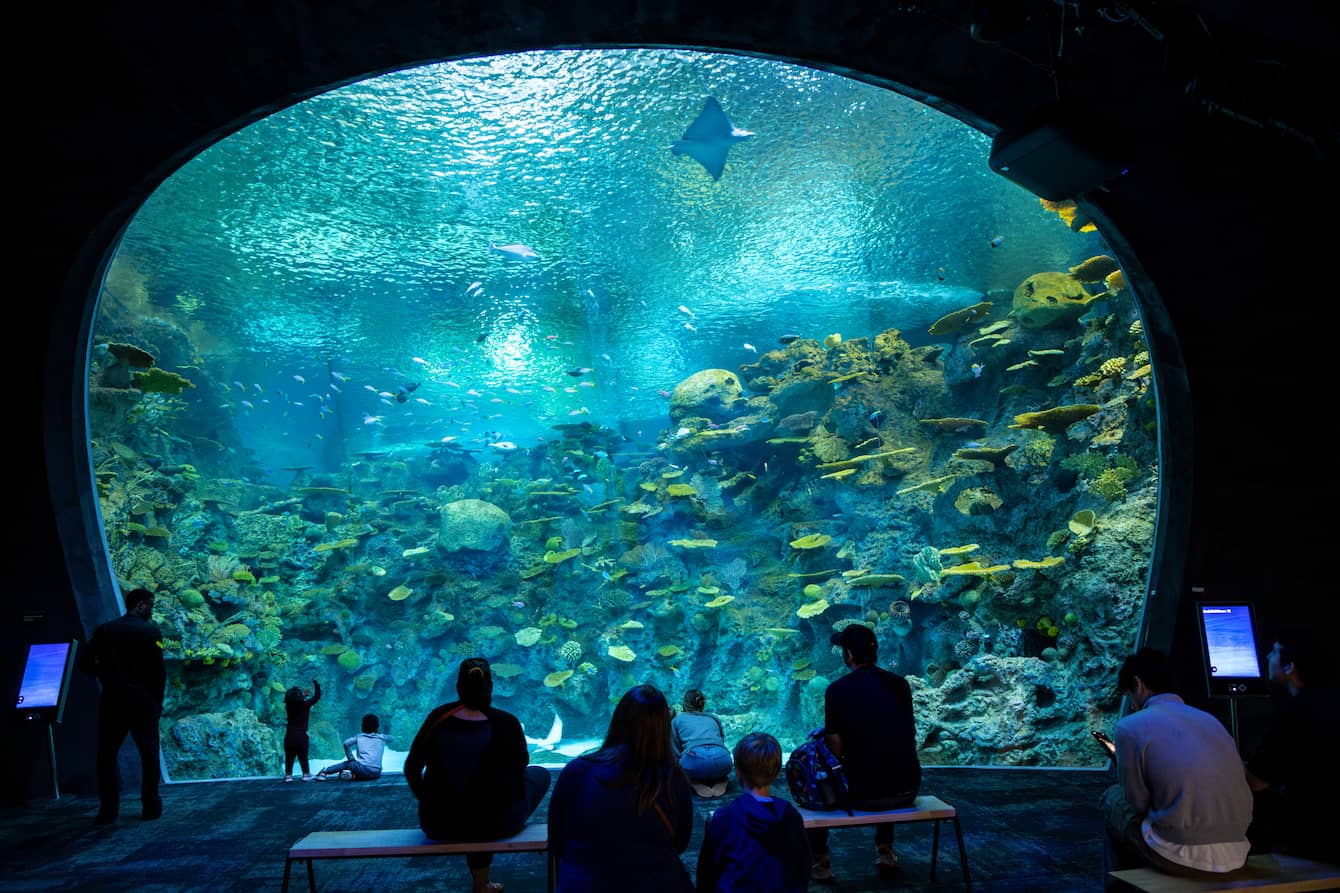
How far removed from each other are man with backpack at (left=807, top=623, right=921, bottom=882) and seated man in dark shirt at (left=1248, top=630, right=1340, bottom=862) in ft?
4.24

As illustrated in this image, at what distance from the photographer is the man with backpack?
3170mm

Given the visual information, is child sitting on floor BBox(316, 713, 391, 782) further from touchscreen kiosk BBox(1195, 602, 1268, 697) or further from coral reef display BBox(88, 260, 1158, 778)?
touchscreen kiosk BBox(1195, 602, 1268, 697)

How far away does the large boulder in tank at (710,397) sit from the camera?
1641 cm

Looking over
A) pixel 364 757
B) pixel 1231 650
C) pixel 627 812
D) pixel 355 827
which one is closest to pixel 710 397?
pixel 364 757

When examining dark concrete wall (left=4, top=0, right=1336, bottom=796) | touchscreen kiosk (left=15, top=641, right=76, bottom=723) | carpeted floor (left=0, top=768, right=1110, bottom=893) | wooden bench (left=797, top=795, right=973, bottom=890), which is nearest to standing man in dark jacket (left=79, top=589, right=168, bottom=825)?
carpeted floor (left=0, top=768, right=1110, bottom=893)

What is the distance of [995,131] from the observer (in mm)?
3930

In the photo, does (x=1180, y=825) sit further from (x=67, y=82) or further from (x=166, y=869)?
(x=67, y=82)

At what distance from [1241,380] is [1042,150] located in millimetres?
2888

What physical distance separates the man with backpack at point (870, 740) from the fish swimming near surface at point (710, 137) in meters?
9.31

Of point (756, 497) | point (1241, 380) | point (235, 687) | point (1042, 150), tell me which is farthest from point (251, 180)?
point (1241, 380)

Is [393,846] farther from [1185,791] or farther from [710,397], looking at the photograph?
[710,397]

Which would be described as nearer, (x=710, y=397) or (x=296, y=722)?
(x=296, y=722)

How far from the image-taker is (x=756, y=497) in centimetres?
1547

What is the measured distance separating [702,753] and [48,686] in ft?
15.2
